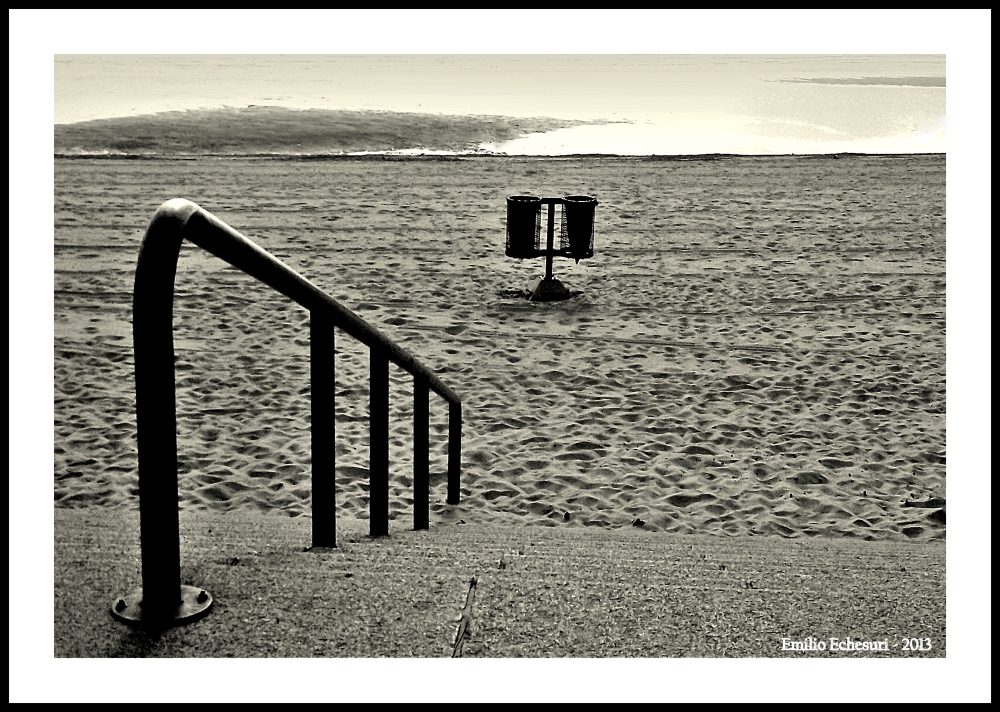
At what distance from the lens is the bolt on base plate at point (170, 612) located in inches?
78.2

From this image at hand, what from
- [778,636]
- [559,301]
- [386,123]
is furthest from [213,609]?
[386,123]

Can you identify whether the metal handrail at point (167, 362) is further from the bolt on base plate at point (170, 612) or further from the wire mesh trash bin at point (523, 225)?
the wire mesh trash bin at point (523, 225)

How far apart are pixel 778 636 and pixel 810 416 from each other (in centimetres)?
406

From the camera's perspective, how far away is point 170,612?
6.60ft

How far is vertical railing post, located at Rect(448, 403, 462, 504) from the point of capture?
15.6 ft

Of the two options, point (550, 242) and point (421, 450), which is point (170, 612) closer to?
point (421, 450)

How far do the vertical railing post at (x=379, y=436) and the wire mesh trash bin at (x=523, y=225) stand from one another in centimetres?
662

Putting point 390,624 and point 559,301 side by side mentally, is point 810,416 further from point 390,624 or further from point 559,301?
point 390,624

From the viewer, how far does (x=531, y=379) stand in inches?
276

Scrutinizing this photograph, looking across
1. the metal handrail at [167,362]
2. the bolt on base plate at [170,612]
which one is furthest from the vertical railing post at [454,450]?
the bolt on base plate at [170,612]

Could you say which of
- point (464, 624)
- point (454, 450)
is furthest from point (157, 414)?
point (454, 450)

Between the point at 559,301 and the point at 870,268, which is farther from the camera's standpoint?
the point at 870,268

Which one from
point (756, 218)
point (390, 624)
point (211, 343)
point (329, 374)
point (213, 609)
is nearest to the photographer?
point (213, 609)

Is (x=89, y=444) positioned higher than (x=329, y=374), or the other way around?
(x=329, y=374)
